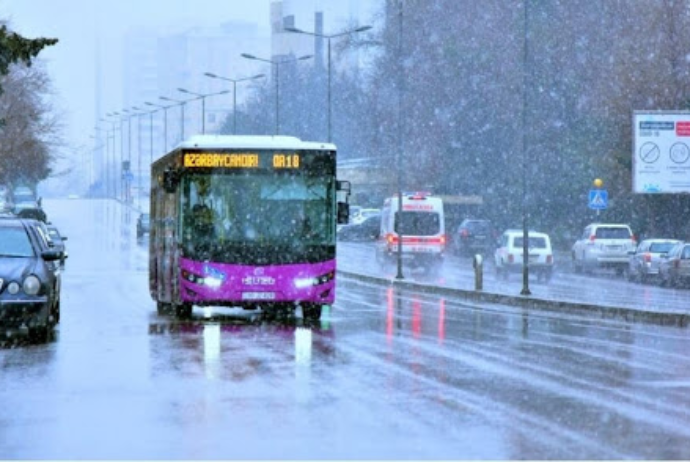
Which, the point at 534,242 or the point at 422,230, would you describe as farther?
the point at 422,230

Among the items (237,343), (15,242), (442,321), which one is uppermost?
(15,242)

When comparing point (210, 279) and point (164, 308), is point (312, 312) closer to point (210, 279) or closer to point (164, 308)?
point (210, 279)

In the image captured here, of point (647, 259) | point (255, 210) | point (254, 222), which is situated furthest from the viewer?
point (647, 259)

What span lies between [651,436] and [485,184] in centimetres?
7071

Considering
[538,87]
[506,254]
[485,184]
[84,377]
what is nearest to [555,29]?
[538,87]

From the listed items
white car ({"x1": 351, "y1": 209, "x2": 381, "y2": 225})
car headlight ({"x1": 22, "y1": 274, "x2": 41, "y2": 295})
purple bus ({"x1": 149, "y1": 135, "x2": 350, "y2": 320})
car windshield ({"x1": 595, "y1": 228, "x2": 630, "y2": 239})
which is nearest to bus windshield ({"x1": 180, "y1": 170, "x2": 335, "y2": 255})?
purple bus ({"x1": 149, "y1": 135, "x2": 350, "y2": 320})

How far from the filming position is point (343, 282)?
5006cm

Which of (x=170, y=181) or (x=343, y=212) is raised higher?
(x=170, y=181)

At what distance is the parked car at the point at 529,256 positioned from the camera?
178ft

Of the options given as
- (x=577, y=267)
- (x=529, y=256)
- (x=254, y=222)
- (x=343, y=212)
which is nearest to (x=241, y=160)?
(x=254, y=222)

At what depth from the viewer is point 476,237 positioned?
7606 centimetres

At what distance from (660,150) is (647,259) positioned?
8.55 metres

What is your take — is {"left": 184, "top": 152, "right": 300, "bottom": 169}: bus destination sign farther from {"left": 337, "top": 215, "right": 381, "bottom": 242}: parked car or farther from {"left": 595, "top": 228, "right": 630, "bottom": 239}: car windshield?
{"left": 337, "top": 215, "right": 381, "bottom": 242}: parked car

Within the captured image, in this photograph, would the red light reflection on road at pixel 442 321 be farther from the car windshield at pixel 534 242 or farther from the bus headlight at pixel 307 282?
the car windshield at pixel 534 242
